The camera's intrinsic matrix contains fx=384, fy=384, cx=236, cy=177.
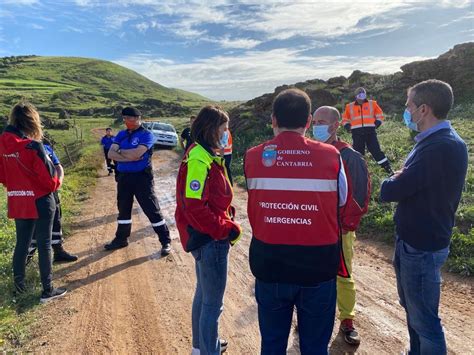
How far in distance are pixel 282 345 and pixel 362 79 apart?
21.8 m

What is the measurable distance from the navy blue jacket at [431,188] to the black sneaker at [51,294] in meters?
4.12

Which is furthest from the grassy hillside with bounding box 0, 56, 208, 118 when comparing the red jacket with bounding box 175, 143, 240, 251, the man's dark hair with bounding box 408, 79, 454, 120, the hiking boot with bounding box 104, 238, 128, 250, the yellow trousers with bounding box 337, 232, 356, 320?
the man's dark hair with bounding box 408, 79, 454, 120

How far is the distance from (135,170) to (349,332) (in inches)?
155

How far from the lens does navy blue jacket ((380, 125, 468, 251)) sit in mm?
2529

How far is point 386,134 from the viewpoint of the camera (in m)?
13.2

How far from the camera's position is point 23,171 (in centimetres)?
446

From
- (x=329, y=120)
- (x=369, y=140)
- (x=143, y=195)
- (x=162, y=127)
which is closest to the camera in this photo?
(x=329, y=120)

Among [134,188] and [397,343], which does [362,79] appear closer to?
[134,188]

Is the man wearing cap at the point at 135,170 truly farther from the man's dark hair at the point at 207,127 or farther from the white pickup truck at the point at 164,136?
the white pickup truck at the point at 164,136

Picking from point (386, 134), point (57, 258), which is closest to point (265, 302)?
point (57, 258)

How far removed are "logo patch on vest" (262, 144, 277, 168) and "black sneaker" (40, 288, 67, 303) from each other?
3805mm

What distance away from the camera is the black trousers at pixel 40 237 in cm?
457

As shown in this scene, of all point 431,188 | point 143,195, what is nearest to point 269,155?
point 431,188

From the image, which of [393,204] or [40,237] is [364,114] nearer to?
[393,204]
